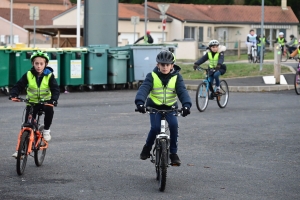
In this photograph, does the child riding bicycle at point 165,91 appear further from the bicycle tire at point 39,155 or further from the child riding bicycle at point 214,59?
the child riding bicycle at point 214,59

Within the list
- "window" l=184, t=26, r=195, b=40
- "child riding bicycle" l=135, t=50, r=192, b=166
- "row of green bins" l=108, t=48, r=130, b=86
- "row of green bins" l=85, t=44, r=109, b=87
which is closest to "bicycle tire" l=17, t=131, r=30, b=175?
"child riding bicycle" l=135, t=50, r=192, b=166

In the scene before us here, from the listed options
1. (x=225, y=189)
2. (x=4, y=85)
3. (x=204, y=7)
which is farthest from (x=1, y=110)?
(x=204, y=7)

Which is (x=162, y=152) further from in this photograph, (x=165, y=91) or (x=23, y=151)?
(x=23, y=151)

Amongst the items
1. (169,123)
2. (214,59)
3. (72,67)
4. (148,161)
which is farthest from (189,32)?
(169,123)

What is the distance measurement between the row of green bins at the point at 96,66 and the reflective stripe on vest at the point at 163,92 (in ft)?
50.5

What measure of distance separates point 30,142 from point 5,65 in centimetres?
1311

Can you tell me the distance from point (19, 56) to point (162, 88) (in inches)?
559

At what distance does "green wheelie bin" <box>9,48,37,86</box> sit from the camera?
22109 mm

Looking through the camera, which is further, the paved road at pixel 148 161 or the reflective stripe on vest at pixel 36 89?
the reflective stripe on vest at pixel 36 89

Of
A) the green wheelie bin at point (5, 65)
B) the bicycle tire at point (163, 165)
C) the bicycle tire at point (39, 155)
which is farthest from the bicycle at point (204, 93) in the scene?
the bicycle tire at point (163, 165)

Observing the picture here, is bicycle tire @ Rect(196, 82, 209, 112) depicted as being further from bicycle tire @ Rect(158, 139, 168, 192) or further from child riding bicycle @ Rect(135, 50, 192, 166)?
bicycle tire @ Rect(158, 139, 168, 192)

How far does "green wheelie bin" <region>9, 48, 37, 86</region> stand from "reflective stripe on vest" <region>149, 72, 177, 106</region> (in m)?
13.8

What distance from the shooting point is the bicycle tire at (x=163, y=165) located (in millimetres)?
8117

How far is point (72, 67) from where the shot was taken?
77.4 feet
